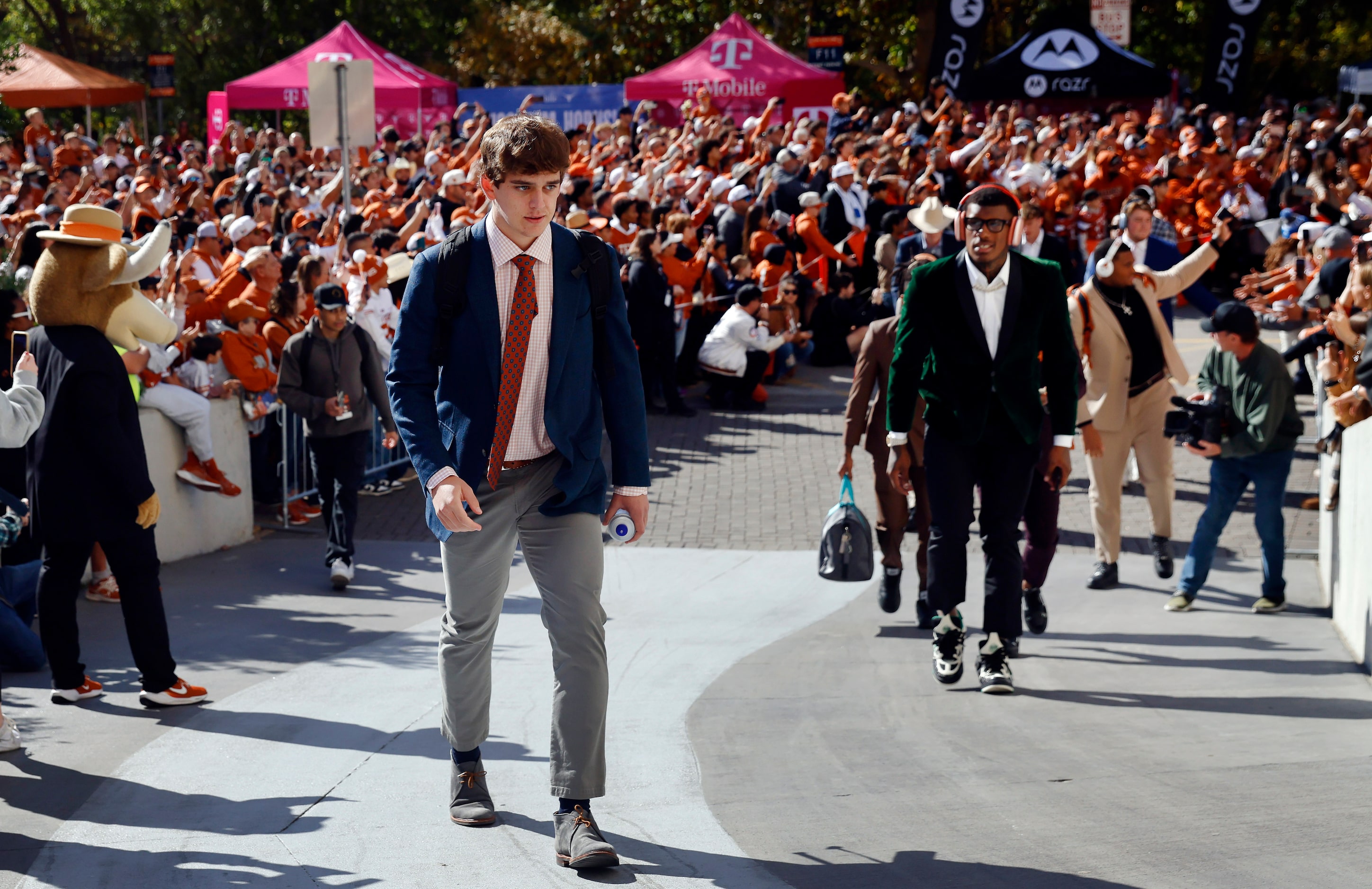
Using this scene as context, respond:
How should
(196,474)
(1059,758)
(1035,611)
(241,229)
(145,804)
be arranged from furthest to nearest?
(241,229) → (196,474) → (1035,611) → (1059,758) → (145,804)

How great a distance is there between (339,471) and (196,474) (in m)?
0.96

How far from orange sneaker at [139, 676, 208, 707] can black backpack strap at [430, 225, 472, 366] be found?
2.56 m

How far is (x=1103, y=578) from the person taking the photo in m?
8.39

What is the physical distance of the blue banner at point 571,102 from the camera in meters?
29.0

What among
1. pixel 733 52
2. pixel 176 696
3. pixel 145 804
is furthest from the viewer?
pixel 733 52

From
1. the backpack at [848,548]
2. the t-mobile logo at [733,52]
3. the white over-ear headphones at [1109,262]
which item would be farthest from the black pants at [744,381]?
the t-mobile logo at [733,52]

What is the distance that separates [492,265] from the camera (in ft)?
13.3

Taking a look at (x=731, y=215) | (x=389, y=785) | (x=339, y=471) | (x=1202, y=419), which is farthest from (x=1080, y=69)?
(x=389, y=785)

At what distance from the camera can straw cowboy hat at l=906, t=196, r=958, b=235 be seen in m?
11.0

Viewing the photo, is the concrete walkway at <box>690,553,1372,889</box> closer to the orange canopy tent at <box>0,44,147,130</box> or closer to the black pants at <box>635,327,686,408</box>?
the black pants at <box>635,327,686,408</box>

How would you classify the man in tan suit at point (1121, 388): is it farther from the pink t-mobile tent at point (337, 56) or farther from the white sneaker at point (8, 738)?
the pink t-mobile tent at point (337, 56)

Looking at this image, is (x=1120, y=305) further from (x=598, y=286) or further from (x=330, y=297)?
(x=598, y=286)

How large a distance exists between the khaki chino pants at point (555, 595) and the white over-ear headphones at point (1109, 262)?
16.6ft

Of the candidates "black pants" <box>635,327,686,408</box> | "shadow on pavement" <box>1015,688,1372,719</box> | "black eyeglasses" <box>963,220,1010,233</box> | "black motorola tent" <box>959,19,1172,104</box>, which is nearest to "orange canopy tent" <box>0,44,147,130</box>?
"black motorola tent" <box>959,19,1172,104</box>
